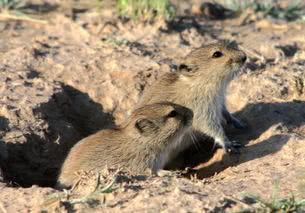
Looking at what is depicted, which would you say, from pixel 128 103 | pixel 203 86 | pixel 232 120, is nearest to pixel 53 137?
pixel 128 103

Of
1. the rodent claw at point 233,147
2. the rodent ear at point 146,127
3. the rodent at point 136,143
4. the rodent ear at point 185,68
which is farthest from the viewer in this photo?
the rodent ear at point 185,68

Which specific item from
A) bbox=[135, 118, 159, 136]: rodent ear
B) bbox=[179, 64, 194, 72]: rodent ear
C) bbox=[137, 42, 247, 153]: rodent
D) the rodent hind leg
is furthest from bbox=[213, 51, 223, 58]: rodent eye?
bbox=[135, 118, 159, 136]: rodent ear

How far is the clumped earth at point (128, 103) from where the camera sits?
4016mm

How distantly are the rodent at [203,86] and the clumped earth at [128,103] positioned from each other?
36 centimetres

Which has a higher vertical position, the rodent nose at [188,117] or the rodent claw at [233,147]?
the rodent nose at [188,117]

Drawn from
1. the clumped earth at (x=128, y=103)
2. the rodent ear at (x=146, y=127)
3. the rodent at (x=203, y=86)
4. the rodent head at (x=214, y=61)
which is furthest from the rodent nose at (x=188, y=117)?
the rodent head at (x=214, y=61)

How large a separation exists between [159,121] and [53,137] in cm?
132

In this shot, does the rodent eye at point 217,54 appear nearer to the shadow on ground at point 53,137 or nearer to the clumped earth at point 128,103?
the clumped earth at point 128,103

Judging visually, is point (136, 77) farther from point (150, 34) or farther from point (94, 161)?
point (94, 161)

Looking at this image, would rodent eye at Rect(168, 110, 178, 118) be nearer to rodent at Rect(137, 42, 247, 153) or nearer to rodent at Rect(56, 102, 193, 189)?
rodent at Rect(56, 102, 193, 189)

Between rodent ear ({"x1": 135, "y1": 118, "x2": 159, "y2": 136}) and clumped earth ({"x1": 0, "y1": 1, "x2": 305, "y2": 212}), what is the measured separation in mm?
508

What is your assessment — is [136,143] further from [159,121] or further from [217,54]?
[217,54]

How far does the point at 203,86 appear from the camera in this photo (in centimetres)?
618

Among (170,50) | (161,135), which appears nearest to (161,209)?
(161,135)
